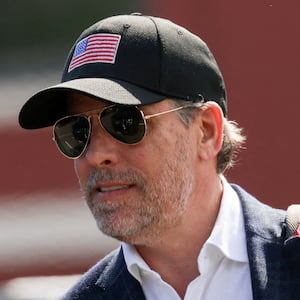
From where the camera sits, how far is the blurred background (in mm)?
5410

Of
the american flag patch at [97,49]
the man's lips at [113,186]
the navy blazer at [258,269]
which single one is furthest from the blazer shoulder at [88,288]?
the american flag patch at [97,49]

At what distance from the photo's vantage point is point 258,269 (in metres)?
2.31

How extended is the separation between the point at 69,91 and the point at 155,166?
0.94 feet

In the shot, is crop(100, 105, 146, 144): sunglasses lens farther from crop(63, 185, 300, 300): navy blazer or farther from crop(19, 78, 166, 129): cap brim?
crop(63, 185, 300, 300): navy blazer

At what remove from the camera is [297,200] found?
5.12 m

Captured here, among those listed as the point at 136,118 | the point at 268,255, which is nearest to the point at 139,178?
the point at 136,118

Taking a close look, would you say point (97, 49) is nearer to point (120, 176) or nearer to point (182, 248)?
point (120, 176)

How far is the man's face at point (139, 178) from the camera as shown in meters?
2.39

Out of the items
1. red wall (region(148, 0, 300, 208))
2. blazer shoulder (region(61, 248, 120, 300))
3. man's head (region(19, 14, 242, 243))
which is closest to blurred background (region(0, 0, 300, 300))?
red wall (region(148, 0, 300, 208))

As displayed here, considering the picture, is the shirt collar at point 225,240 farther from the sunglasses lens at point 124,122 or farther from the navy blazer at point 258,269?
the sunglasses lens at point 124,122

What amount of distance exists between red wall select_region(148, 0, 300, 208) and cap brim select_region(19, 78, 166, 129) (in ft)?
9.58

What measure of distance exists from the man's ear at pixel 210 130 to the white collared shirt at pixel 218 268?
14 centimetres

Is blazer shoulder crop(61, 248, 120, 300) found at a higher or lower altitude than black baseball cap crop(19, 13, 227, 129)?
lower

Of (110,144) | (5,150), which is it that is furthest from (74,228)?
(110,144)
